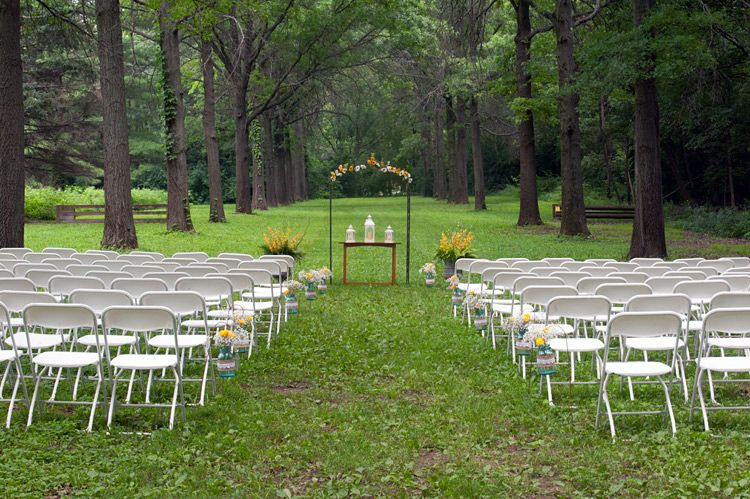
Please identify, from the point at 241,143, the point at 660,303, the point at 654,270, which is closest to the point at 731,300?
the point at 660,303

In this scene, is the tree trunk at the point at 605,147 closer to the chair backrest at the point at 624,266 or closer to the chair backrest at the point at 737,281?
the chair backrest at the point at 624,266

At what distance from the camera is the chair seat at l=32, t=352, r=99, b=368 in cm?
461

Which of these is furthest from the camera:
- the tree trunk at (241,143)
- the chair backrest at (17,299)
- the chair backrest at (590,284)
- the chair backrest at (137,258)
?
the tree trunk at (241,143)

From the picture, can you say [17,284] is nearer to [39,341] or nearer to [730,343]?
[39,341]

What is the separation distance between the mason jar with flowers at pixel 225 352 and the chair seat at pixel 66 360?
2.89ft

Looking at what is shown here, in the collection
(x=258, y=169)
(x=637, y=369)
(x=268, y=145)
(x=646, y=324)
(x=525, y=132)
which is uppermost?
(x=268, y=145)

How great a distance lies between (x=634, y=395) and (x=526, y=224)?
64.4 feet

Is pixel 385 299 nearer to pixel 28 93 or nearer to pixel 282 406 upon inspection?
pixel 282 406

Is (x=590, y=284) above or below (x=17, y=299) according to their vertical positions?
below

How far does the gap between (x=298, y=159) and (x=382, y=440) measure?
53.2 meters

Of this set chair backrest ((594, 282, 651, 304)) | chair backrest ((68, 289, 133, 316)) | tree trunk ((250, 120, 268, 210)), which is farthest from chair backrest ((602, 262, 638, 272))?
tree trunk ((250, 120, 268, 210))

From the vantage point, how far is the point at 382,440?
14.7 ft

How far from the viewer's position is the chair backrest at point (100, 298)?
17.4 feet

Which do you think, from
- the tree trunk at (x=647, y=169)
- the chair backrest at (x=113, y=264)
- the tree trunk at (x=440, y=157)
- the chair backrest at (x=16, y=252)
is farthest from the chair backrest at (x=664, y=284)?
the tree trunk at (x=440, y=157)
